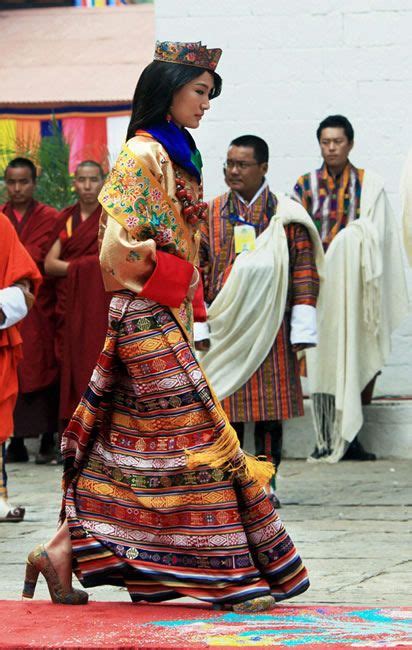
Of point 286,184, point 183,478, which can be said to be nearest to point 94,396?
point 183,478

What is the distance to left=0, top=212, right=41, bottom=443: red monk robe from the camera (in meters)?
6.85

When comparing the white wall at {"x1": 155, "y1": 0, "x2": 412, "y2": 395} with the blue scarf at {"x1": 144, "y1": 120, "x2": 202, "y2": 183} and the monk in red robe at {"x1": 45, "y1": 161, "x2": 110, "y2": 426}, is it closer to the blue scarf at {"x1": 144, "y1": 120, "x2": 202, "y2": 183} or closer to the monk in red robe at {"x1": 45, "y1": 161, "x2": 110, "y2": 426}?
the monk in red robe at {"x1": 45, "y1": 161, "x2": 110, "y2": 426}

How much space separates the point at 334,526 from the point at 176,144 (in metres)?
2.64

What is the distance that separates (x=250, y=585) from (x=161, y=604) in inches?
14.1

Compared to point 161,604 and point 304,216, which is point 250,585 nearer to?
point 161,604

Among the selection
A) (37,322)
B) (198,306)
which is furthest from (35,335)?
(198,306)

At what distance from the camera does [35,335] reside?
32.2 ft

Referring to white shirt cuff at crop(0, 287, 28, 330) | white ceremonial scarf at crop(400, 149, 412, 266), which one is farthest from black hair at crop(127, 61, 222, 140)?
white ceremonial scarf at crop(400, 149, 412, 266)

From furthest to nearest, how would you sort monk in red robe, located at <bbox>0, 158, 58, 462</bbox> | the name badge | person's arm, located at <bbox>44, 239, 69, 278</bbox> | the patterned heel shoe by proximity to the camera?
1. monk in red robe, located at <bbox>0, 158, 58, 462</bbox>
2. person's arm, located at <bbox>44, 239, 69, 278</bbox>
3. the name badge
4. the patterned heel shoe

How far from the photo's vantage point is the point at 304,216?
297 inches

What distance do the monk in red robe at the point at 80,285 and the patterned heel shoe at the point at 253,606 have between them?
4.78 meters

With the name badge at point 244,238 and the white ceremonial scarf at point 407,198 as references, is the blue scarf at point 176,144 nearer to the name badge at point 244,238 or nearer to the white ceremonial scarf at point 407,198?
the white ceremonial scarf at point 407,198

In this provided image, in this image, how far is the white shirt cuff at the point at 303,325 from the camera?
736 cm

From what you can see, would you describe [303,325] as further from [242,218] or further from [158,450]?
[158,450]
